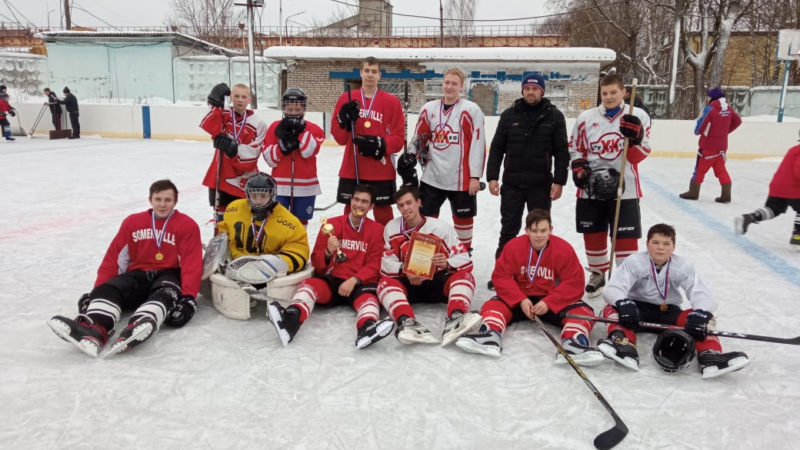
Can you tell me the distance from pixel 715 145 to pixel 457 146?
15.5 feet

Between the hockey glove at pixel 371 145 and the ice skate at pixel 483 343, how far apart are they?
1.38m

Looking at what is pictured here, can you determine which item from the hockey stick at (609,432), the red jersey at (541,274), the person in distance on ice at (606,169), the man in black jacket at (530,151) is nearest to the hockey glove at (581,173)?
the person in distance on ice at (606,169)

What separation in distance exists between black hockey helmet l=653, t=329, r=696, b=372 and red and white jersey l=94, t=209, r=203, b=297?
2.20 m

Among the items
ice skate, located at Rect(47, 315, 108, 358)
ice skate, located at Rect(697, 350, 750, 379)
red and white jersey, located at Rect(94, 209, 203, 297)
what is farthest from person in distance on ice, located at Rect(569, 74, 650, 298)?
ice skate, located at Rect(47, 315, 108, 358)

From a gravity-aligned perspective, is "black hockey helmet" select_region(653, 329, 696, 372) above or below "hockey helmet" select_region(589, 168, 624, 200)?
below

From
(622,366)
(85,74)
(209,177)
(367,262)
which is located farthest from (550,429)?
(85,74)

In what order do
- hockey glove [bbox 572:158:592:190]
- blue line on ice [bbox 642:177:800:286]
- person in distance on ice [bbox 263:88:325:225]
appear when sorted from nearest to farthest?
hockey glove [bbox 572:158:592:190] < person in distance on ice [bbox 263:88:325:225] < blue line on ice [bbox 642:177:800:286]

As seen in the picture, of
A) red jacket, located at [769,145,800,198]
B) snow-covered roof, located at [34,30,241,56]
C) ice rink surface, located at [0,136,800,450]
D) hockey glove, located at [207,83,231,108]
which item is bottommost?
ice rink surface, located at [0,136,800,450]

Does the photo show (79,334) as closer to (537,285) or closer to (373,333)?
(373,333)

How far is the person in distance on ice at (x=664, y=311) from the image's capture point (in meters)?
2.30

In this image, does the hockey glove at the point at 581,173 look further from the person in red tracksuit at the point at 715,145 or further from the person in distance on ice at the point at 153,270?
the person in red tracksuit at the point at 715,145

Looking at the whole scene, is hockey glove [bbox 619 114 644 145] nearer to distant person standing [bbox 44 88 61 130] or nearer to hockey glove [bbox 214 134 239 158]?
hockey glove [bbox 214 134 239 158]

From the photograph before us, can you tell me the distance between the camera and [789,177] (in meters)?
4.23

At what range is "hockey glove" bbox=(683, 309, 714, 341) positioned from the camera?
234 centimetres
